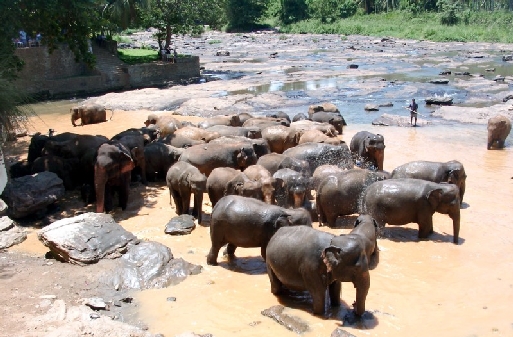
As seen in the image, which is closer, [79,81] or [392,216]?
[392,216]

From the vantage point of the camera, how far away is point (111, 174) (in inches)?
499

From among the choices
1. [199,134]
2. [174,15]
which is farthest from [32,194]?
[174,15]

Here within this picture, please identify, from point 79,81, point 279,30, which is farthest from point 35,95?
point 279,30

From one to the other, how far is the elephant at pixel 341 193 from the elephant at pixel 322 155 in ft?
7.26

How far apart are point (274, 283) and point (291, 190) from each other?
300 centimetres

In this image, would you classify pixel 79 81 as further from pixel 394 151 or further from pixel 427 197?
pixel 427 197

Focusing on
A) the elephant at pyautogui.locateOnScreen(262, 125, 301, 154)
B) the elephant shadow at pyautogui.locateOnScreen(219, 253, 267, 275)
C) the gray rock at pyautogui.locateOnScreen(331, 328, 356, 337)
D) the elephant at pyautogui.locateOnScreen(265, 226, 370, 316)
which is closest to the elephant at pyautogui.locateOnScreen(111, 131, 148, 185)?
the elephant at pyautogui.locateOnScreen(262, 125, 301, 154)

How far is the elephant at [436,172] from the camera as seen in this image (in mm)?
12234

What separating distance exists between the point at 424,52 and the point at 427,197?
2015 inches

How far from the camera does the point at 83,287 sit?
8.79m

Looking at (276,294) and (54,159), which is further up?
(54,159)

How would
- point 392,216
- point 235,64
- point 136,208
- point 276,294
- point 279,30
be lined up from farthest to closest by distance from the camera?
1. point 279,30
2. point 235,64
3. point 136,208
4. point 392,216
5. point 276,294

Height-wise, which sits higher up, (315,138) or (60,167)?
(315,138)

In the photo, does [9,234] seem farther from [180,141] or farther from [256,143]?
[256,143]
